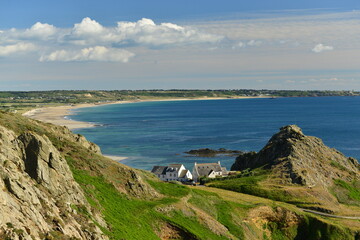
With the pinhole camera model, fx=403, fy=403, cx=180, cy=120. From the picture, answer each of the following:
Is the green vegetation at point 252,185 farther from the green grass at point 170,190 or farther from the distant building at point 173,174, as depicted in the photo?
the green grass at point 170,190

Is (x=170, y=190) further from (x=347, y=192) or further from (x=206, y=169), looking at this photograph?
(x=206, y=169)

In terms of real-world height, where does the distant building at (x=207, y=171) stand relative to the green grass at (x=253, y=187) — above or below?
below

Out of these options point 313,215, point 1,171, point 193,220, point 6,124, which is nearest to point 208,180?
point 313,215

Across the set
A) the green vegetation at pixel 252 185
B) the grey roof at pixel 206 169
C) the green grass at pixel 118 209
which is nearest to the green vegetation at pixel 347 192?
the green vegetation at pixel 252 185

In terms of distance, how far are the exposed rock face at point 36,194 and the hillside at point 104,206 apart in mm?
72

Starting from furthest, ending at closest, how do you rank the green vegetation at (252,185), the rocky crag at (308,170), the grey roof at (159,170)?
1. the grey roof at (159,170)
2. the rocky crag at (308,170)
3. the green vegetation at (252,185)

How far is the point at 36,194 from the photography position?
1199 inches

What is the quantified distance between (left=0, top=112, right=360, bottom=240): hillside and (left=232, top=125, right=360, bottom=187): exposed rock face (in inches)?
534

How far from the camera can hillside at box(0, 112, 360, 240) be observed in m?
28.5

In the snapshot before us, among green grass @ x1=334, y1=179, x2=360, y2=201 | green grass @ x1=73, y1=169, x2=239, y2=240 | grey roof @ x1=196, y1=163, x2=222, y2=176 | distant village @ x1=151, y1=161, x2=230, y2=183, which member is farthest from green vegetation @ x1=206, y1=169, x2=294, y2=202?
green grass @ x1=73, y1=169, x2=239, y2=240

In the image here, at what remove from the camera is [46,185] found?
33.9 metres

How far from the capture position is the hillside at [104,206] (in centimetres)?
2850

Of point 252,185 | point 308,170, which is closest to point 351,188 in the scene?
point 308,170

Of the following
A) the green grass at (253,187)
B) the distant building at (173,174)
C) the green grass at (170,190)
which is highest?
the green grass at (170,190)
